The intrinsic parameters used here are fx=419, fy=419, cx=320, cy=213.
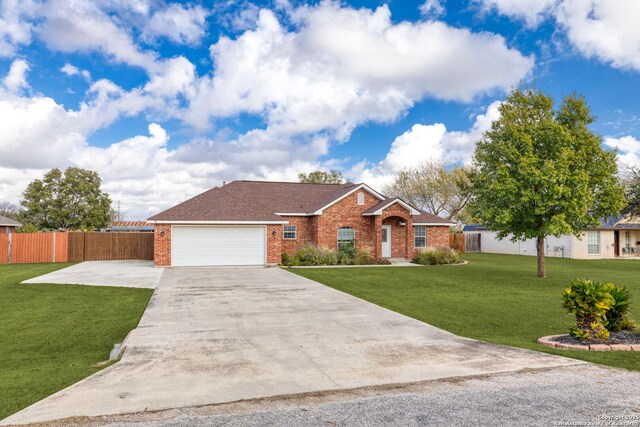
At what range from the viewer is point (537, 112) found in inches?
730

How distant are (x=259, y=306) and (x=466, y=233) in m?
35.6

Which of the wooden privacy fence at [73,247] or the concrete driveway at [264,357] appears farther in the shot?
the wooden privacy fence at [73,247]

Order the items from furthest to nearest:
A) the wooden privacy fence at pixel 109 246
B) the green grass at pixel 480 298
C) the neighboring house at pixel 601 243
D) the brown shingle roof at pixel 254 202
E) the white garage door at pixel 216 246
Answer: the neighboring house at pixel 601 243, the wooden privacy fence at pixel 109 246, the brown shingle roof at pixel 254 202, the white garage door at pixel 216 246, the green grass at pixel 480 298

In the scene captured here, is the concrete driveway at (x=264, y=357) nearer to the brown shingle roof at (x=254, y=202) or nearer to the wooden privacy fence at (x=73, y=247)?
the brown shingle roof at (x=254, y=202)

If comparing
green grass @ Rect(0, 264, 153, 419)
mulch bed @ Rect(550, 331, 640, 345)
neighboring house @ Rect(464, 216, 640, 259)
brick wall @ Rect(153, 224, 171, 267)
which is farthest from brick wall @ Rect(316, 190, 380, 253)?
mulch bed @ Rect(550, 331, 640, 345)

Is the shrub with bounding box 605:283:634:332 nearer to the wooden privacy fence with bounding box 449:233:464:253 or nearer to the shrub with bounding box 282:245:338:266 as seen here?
the shrub with bounding box 282:245:338:266

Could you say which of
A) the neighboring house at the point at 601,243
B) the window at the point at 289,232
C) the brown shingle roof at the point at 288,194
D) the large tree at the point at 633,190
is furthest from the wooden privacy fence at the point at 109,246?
the large tree at the point at 633,190

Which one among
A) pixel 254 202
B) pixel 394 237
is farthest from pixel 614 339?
pixel 254 202

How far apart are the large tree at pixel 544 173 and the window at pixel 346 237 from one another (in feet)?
30.5

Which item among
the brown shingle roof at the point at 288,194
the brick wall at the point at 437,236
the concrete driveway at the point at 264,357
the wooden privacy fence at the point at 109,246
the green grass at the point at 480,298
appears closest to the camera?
the concrete driveway at the point at 264,357

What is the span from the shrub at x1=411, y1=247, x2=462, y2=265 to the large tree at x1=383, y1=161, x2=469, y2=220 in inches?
932

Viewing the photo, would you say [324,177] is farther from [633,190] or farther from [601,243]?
[633,190]

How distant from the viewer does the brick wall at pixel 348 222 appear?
84.3ft

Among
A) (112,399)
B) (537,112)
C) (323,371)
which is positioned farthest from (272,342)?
(537,112)
